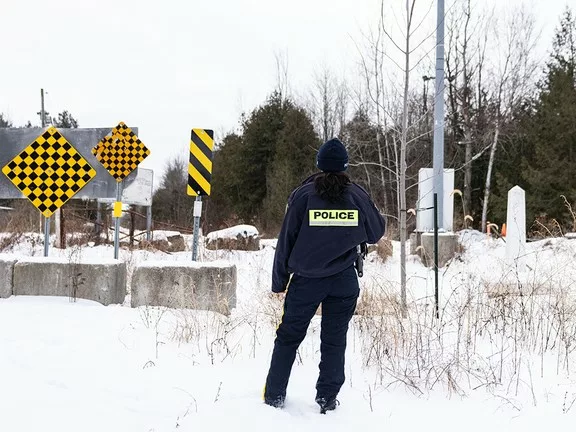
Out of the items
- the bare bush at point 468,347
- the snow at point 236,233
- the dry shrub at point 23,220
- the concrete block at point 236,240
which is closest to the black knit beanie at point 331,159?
the bare bush at point 468,347

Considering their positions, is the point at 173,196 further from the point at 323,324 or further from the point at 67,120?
the point at 323,324

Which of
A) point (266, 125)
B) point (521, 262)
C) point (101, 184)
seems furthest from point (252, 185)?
point (521, 262)

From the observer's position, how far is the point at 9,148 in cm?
1350

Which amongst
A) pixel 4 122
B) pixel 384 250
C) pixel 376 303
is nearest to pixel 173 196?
pixel 4 122

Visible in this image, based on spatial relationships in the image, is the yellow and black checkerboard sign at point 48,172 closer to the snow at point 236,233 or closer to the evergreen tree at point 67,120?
the snow at point 236,233

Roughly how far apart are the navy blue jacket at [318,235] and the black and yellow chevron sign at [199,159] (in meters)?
3.34

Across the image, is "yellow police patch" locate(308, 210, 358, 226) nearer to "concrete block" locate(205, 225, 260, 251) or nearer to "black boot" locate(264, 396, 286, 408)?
"black boot" locate(264, 396, 286, 408)

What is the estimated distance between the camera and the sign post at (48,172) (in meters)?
6.30

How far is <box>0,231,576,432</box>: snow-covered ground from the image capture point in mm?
2857

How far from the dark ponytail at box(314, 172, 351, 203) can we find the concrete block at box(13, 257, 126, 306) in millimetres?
3326

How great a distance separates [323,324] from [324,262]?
41cm

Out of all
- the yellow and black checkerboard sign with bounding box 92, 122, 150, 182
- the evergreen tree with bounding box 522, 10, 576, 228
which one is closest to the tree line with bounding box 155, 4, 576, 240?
the evergreen tree with bounding box 522, 10, 576, 228

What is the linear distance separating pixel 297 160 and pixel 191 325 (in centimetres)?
2208

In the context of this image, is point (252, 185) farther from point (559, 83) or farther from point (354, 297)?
point (354, 297)
